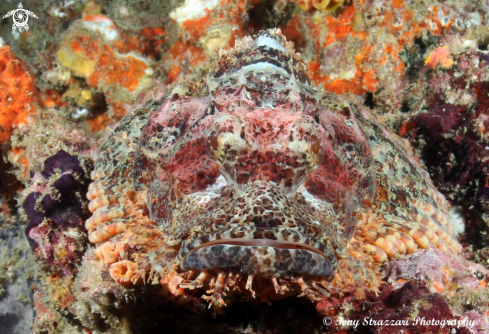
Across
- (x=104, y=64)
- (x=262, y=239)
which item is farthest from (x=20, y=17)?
(x=262, y=239)

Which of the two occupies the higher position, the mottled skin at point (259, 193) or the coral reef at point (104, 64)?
the coral reef at point (104, 64)

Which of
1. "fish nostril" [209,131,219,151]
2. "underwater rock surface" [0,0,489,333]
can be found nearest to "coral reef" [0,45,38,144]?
"underwater rock surface" [0,0,489,333]

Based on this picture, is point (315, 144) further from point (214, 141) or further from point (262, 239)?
point (262, 239)

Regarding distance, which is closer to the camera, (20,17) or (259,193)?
(259,193)

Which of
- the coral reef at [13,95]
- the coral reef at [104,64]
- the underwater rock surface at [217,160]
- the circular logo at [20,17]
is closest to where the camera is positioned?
the underwater rock surface at [217,160]

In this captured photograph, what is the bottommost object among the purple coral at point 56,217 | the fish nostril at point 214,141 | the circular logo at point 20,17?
the purple coral at point 56,217

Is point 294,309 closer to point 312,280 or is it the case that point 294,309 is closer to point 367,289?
point 367,289

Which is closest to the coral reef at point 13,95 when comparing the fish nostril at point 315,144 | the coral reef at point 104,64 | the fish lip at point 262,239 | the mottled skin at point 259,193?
the coral reef at point 104,64

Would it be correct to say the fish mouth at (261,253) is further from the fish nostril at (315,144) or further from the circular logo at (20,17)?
the circular logo at (20,17)
